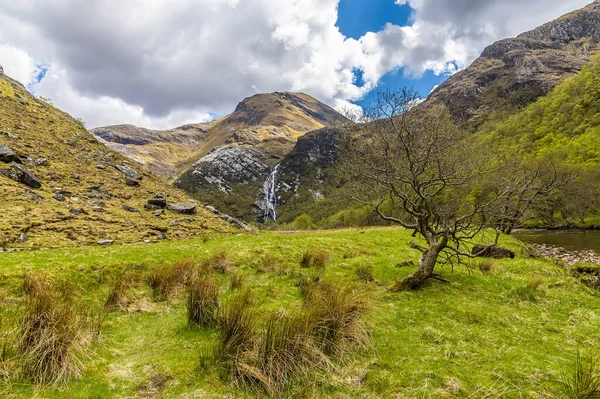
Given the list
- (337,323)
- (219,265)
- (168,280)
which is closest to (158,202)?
(219,265)

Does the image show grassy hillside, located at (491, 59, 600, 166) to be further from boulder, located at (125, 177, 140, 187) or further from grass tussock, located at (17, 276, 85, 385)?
grass tussock, located at (17, 276, 85, 385)

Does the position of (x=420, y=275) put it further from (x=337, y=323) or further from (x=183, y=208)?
(x=183, y=208)

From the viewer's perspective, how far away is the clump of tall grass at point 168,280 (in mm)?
9820

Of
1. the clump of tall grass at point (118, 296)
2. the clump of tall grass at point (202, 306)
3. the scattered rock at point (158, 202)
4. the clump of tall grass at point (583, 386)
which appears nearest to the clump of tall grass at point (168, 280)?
the clump of tall grass at point (118, 296)

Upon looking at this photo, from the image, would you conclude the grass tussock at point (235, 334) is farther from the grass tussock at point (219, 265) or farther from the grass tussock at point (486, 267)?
the grass tussock at point (486, 267)

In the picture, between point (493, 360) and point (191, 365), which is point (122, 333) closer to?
point (191, 365)

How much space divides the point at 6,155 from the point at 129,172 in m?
8.82

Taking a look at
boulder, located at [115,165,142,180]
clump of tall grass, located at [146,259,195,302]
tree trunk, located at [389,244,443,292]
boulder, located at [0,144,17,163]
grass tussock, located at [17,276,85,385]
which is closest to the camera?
grass tussock, located at [17,276,85,385]

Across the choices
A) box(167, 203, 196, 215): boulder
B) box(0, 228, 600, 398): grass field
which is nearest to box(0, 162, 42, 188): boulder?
box(167, 203, 196, 215): boulder

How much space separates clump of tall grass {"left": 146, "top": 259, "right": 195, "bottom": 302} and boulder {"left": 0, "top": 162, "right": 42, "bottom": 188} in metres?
13.6

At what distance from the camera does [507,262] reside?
713 inches

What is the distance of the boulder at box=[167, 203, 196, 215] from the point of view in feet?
79.5

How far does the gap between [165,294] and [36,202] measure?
1289cm

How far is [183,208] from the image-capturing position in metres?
24.5
